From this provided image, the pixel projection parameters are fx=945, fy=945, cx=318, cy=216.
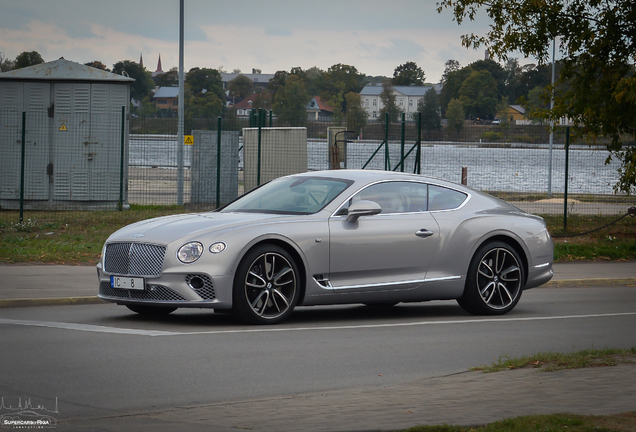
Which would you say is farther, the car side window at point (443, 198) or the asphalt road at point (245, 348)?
the car side window at point (443, 198)

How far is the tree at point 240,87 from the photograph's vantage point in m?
167

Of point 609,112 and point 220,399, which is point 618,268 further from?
point 220,399

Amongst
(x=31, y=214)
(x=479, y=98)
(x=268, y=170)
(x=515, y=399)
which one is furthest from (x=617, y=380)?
(x=479, y=98)

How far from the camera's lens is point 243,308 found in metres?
9.07

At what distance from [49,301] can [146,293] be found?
101 inches

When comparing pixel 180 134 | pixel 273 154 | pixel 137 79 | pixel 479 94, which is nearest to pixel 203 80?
pixel 137 79

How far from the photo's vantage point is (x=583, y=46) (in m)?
19.0

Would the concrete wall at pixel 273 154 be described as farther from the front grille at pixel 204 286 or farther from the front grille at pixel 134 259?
the front grille at pixel 204 286

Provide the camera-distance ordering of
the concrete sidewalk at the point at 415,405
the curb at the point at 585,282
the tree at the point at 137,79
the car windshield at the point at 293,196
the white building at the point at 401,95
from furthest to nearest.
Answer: the white building at the point at 401,95, the tree at the point at 137,79, the curb at the point at 585,282, the car windshield at the point at 293,196, the concrete sidewalk at the point at 415,405

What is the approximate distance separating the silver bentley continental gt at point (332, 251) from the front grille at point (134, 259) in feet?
0.04

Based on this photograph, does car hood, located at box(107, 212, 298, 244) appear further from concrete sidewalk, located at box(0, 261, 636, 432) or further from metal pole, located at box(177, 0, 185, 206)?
metal pole, located at box(177, 0, 185, 206)

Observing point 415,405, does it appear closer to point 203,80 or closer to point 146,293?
point 146,293

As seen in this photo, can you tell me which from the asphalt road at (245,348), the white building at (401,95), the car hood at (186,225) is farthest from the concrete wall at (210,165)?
the white building at (401,95)

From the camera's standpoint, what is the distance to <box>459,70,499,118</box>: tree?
97.7 meters
